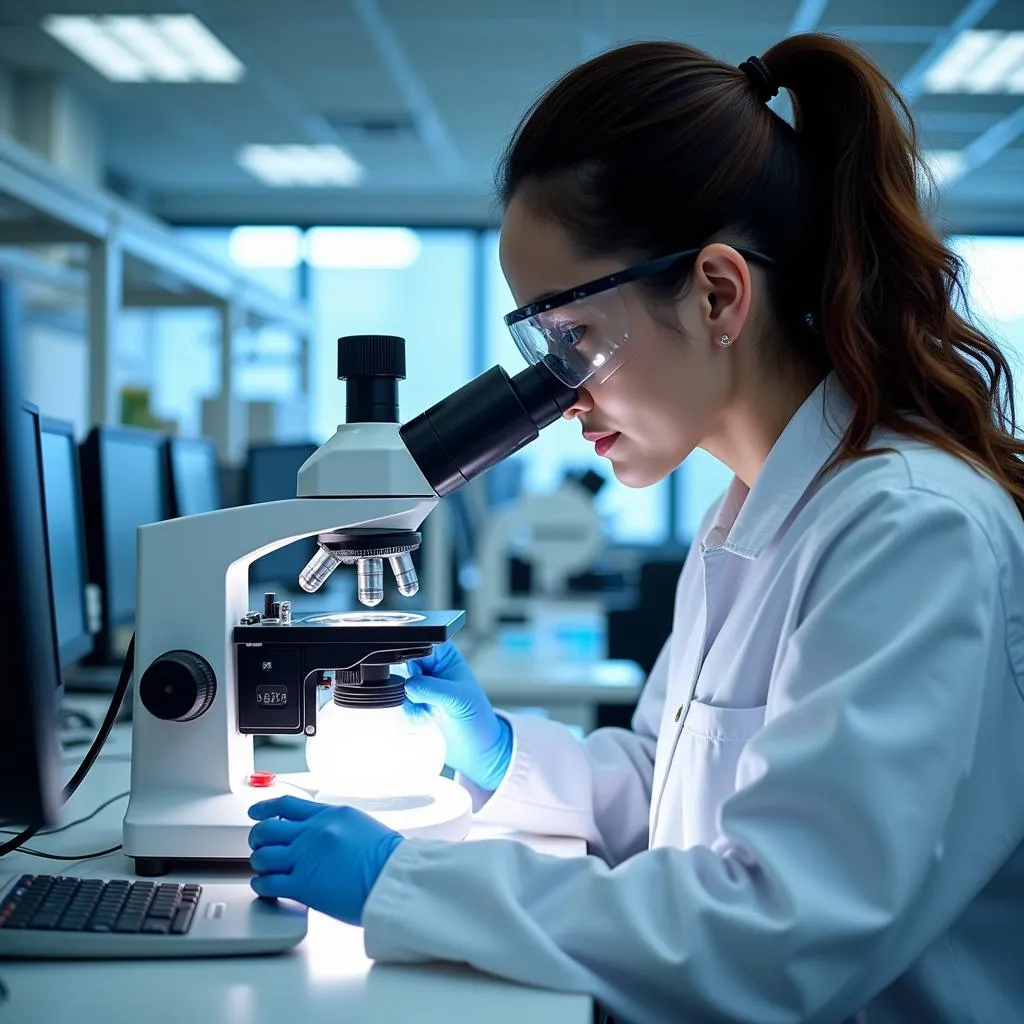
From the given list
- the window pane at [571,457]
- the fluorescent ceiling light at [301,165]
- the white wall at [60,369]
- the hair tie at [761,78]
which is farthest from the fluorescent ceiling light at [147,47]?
the hair tie at [761,78]

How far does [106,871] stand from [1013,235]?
7459mm

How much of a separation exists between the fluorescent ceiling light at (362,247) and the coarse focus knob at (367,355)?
6.35 meters

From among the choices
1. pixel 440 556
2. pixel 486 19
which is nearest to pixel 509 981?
pixel 440 556

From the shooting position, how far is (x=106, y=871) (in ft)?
3.02

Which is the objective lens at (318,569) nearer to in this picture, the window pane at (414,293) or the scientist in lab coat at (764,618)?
the scientist in lab coat at (764,618)

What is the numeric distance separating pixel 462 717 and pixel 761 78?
2.37ft

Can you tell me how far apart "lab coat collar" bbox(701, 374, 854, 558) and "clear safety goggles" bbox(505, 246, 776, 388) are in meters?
0.14

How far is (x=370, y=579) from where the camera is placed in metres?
0.98

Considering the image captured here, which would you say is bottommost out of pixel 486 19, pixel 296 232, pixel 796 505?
pixel 796 505

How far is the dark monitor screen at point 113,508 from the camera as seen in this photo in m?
1.77

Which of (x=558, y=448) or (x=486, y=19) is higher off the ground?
(x=486, y=19)

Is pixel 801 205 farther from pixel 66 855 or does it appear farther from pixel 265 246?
pixel 265 246

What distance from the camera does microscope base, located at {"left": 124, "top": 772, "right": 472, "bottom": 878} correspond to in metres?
0.89

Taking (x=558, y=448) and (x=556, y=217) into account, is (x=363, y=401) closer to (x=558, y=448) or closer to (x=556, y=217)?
(x=556, y=217)
